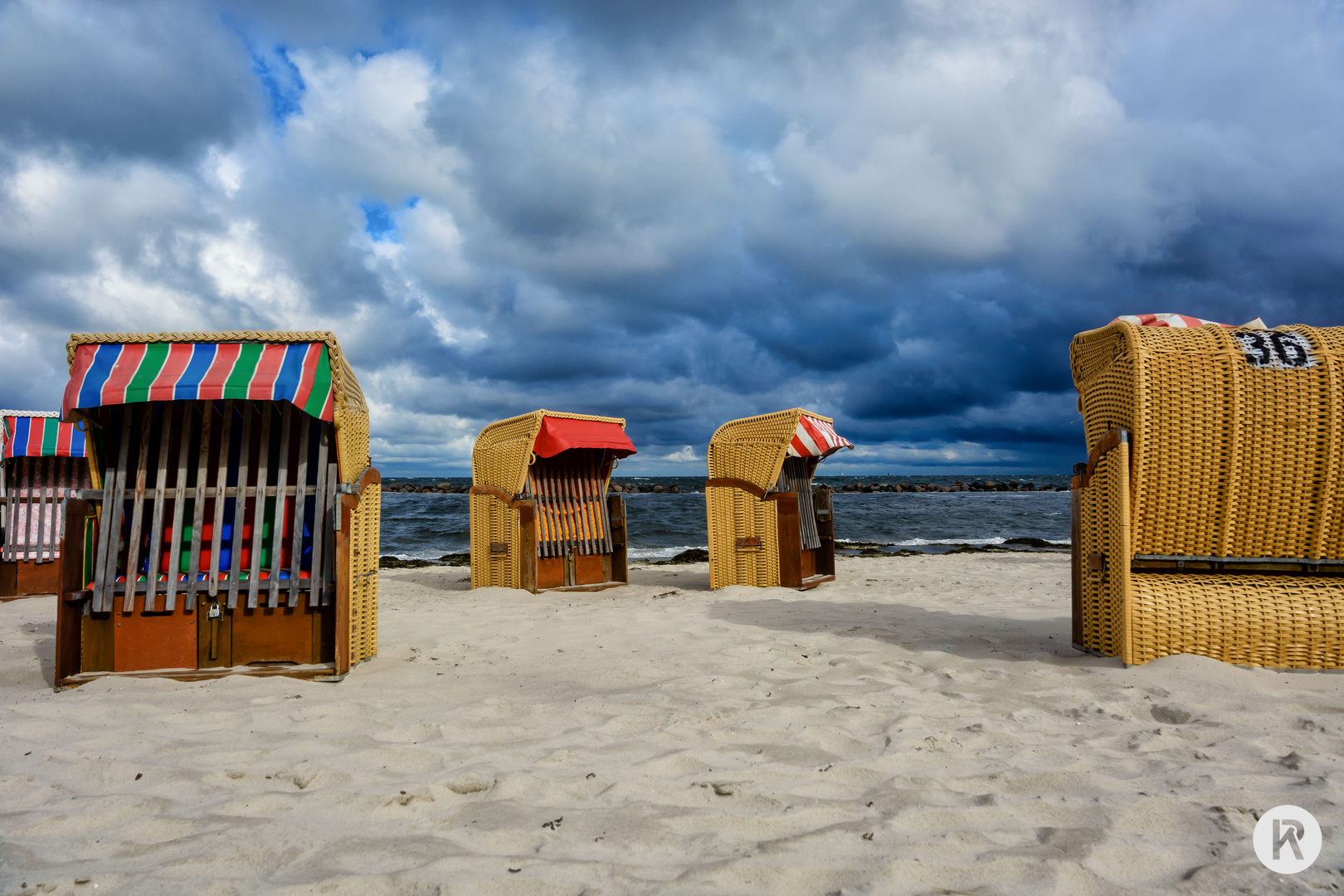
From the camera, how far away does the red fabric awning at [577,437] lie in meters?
9.20

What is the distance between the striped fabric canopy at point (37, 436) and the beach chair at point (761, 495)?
29.3ft

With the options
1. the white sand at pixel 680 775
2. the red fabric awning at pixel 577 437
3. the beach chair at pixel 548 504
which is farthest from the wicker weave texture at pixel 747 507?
the white sand at pixel 680 775

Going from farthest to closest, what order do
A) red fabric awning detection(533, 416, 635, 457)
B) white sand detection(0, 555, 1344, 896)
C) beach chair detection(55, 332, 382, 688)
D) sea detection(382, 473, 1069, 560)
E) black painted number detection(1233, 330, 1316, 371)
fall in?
sea detection(382, 473, 1069, 560) → red fabric awning detection(533, 416, 635, 457) → beach chair detection(55, 332, 382, 688) → black painted number detection(1233, 330, 1316, 371) → white sand detection(0, 555, 1344, 896)

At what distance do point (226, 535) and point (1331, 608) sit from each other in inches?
285

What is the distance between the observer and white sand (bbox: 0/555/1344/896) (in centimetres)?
221

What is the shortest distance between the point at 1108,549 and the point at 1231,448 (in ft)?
3.13

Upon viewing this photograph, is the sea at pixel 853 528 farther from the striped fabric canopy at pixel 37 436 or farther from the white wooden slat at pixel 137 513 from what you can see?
the white wooden slat at pixel 137 513

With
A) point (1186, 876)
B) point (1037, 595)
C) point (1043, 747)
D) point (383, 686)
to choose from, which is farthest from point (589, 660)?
point (1037, 595)

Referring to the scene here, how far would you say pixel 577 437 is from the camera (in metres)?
9.41

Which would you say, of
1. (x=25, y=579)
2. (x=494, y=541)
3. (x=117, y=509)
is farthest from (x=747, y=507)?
(x=25, y=579)

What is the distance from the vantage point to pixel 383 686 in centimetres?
454

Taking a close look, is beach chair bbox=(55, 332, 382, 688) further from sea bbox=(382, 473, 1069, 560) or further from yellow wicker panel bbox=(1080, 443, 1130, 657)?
sea bbox=(382, 473, 1069, 560)

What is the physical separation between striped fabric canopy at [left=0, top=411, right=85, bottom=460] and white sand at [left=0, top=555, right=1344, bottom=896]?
535 cm

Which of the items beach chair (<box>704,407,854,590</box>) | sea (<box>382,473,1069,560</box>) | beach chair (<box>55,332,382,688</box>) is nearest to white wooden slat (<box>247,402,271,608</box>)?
beach chair (<box>55,332,382,688</box>)
